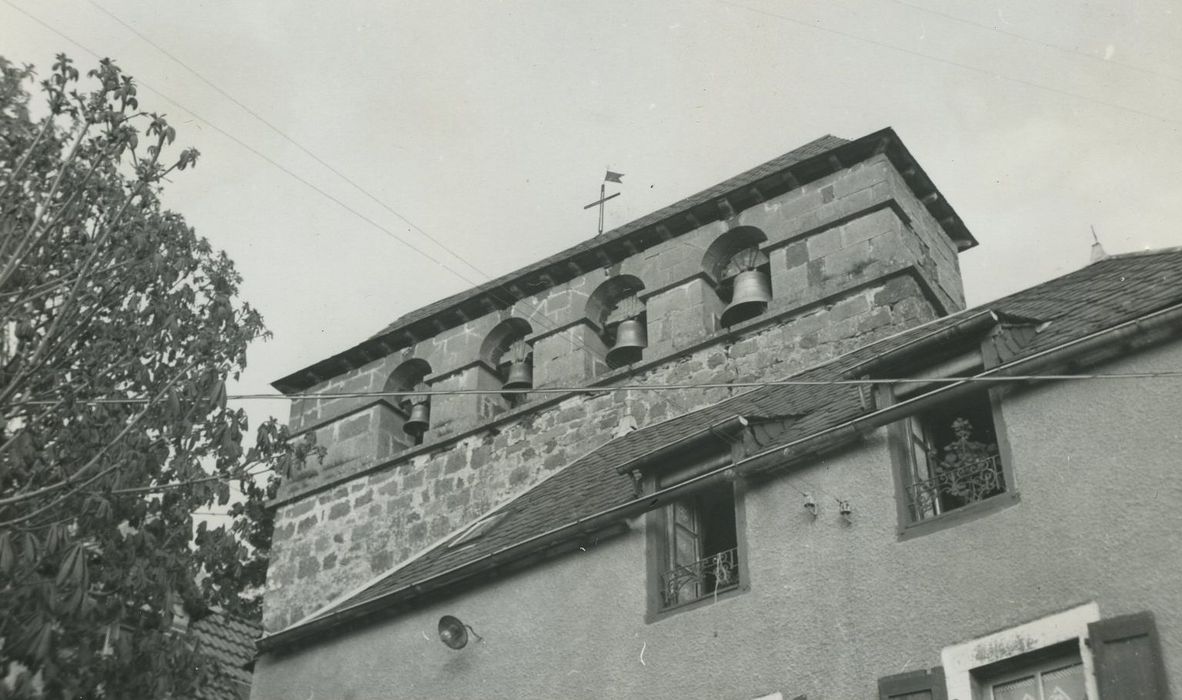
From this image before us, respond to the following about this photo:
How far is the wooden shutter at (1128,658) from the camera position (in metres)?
7.83

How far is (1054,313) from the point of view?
10.8 m

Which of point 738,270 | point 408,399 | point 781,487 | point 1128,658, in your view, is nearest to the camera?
point 1128,658

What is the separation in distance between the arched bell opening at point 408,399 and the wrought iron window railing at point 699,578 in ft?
26.9

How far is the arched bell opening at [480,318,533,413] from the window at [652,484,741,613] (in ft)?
22.6

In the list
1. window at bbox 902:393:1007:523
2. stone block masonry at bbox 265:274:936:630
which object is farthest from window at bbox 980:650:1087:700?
stone block masonry at bbox 265:274:936:630

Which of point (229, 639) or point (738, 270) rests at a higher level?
point (738, 270)

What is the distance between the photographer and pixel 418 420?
60.3ft

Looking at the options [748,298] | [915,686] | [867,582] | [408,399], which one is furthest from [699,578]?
[408,399]

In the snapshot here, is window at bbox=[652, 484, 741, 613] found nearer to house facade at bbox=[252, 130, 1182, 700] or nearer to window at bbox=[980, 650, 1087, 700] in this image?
house facade at bbox=[252, 130, 1182, 700]

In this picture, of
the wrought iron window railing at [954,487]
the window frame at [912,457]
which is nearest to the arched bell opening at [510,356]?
the window frame at [912,457]

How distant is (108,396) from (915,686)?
806 cm

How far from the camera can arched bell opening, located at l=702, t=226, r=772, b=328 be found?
52.8 feet

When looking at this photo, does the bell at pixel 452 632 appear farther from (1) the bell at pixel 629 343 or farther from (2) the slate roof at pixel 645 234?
(2) the slate roof at pixel 645 234

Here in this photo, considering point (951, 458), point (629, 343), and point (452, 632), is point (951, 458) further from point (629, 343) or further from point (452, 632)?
point (629, 343)
